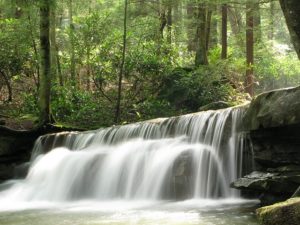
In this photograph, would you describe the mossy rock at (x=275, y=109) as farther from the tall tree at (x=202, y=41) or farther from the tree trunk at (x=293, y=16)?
the tall tree at (x=202, y=41)

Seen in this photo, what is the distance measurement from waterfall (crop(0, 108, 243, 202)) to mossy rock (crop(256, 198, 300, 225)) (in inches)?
150

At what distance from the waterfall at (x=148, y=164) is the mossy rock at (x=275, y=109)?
1.39m

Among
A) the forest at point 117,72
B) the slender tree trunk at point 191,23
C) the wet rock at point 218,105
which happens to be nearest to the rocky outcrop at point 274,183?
the wet rock at point 218,105

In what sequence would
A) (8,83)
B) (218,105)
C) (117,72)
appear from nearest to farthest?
(218,105) < (117,72) < (8,83)

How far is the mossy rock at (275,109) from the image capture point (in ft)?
23.1

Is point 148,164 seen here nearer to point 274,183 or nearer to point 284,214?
point 274,183

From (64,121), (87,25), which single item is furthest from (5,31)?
(64,121)

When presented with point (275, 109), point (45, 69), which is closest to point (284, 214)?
point (275, 109)

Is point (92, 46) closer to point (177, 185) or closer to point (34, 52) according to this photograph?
point (34, 52)

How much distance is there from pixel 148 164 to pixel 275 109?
3.40 metres

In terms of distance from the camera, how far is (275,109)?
7.30 metres

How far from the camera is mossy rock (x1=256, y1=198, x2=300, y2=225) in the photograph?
176 inches

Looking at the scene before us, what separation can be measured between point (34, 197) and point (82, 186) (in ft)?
3.82

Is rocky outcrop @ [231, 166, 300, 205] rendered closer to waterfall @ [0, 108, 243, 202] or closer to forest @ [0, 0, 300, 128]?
waterfall @ [0, 108, 243, 202]
